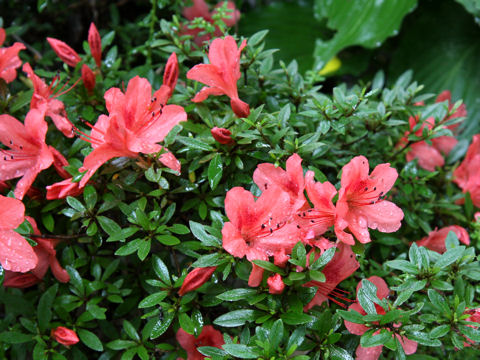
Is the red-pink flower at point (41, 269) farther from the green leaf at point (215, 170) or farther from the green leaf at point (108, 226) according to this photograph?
the green leaf at point (215, 170)

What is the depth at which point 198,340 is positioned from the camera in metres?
1.04

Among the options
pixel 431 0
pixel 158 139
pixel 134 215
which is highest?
pixel 431 0

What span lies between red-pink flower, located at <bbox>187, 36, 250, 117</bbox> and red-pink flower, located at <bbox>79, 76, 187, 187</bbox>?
0.29 ft

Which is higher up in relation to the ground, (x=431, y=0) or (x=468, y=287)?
(x=431, y=0)

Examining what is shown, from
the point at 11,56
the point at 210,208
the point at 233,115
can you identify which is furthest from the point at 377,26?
the point at 11,56

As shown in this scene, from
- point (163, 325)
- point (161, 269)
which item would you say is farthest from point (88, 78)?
point (163, 325)

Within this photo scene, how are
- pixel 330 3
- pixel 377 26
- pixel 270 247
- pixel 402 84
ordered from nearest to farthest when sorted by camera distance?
pixel 270 247 → pixel 402 84 → pixel 377 26 → pixel 330 3

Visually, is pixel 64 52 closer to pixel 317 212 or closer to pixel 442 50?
pixel 317 212

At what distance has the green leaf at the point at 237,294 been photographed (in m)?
0.90

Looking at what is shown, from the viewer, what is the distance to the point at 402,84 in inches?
55.9

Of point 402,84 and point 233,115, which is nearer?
point 233,115

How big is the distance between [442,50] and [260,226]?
5.11 ft

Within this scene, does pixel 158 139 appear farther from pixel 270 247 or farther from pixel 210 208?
pixel 270 247

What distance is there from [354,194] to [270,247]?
19cm
